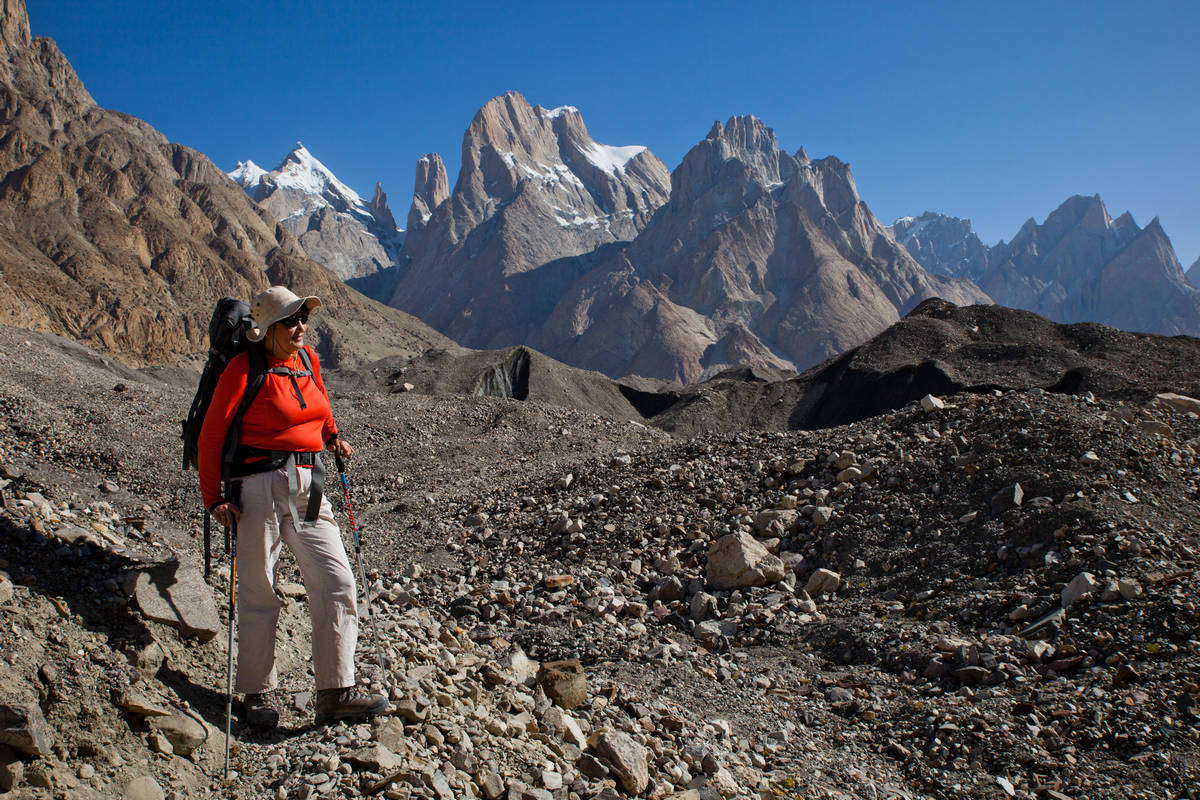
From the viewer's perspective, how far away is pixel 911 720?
164 inches

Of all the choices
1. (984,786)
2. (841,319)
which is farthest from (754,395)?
(841,319)

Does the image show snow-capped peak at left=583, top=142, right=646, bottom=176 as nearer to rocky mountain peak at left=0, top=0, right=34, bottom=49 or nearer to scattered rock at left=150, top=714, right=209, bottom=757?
rocky mountain peak at left=0, top=0, right=34, bottom=49

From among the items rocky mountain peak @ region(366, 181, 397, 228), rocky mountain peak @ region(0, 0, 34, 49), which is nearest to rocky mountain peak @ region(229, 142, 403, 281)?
rocky mountain peak @ region(366, 181, 397, 228)

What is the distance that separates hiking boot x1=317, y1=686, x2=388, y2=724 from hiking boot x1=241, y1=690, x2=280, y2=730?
0.58 ft

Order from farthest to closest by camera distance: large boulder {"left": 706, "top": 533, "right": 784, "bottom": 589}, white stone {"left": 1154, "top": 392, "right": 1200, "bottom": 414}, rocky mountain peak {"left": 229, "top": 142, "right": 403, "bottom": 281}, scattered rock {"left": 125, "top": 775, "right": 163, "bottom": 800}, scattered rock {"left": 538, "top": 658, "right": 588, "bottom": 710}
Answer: rocky mountain peak {"left": 229, "top": 142, "right": 403, "bottom": 281}
white stone {"left": 1154, "top": 392, "right": 1200, "bottom": 414}
large boulder {"left": 706, "top": 533, "right": 784, "bottom": 589}
scattered rock {"left": 538, "top": 658, "right": 588, "bottom": 710}
scattered rock {"left": 125, "top": 775, "right": 163, "bottom": 800}

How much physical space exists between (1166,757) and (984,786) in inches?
33.2

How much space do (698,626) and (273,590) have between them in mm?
3423

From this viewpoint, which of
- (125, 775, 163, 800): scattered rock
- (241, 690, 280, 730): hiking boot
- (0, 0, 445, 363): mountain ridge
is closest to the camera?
(125, 775, 163, 800): scattered rock

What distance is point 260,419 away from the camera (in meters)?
3.17

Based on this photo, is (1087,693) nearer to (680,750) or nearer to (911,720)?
(911,720)

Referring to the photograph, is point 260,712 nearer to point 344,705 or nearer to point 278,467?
point 344,705

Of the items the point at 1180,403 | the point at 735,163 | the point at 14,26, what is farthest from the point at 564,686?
the point at 735,163

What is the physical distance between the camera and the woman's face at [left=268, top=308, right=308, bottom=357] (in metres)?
3.26

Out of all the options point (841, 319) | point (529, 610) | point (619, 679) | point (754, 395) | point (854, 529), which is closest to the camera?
point (619, 679)
